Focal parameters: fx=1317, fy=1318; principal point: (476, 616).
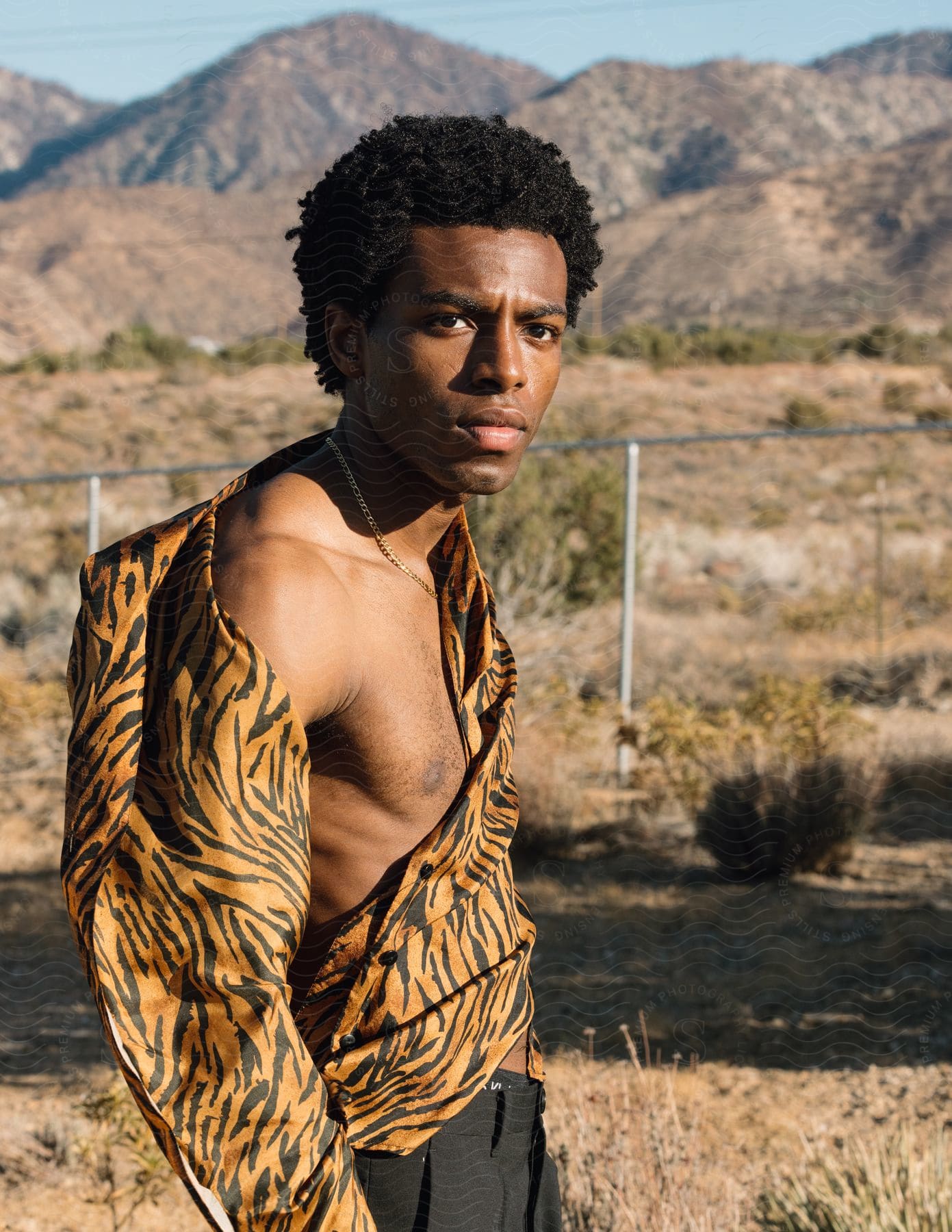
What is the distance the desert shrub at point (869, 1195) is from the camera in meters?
2.63

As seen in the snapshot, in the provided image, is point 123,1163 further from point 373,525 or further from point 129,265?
point 129,265

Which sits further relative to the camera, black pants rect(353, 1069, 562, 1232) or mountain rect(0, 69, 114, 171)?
mountain rect(0, 69, 114, 171)

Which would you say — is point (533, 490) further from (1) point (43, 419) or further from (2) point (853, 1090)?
(1) point (43, 419)

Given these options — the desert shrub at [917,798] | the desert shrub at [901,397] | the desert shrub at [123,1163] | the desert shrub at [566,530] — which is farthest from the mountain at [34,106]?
the desert shrub at [123,1163]

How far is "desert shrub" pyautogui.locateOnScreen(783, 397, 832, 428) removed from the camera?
67.6 ft

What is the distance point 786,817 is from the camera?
A: 21.0 ft

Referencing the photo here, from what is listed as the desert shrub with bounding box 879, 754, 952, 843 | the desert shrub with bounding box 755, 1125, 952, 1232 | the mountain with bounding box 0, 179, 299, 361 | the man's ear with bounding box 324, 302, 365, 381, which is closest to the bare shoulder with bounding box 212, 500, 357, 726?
the man's ear with bounding box 324, 302, 365, 381

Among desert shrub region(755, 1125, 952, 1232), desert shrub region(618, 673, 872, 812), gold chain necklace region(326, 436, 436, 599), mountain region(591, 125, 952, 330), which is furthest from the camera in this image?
mountain region(591, 125, 952, 330)

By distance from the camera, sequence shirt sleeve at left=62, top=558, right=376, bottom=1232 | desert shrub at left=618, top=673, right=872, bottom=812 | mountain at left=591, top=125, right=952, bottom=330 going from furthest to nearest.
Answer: mountain at left=591, top=125, right=952, bottom=330 < desert shrub at left=618, top=673, right=872, bottom=812 < shirt sleeve at left=62, top=558, right=376, bottom=1232

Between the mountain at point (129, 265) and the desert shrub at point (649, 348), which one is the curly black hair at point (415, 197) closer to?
the desert shrub at point (649, 348)

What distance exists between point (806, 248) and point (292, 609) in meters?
35.4

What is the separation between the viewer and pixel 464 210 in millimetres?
1481

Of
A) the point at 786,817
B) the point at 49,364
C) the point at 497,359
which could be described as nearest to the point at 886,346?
the point at 49,364

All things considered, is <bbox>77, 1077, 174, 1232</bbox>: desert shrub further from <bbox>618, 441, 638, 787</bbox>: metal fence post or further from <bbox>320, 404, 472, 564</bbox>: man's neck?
<bbox>618, 441, 638, 787</bbox>: metal fence post
